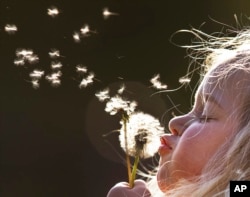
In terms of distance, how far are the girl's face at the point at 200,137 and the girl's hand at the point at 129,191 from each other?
0.03 meters

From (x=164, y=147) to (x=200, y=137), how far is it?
5 centimetres

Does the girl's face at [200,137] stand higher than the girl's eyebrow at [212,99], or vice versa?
the girl's eyebrow at [212,99]

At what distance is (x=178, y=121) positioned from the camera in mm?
718

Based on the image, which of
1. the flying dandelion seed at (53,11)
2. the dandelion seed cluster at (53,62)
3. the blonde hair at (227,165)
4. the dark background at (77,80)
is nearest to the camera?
the blonde hair at (227,165)

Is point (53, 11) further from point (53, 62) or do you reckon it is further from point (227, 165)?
point (227, 165)

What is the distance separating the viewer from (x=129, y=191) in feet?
2.32

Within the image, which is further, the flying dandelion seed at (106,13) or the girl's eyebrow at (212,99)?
the flying dandelion seed at (106,13)

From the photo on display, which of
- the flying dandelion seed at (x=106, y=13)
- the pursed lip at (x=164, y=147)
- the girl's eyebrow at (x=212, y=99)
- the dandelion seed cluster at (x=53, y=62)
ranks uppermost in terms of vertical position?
the flying dandelion seed at (x=106, y=13)

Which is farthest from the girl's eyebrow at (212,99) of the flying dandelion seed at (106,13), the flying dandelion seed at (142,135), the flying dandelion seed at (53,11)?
the flying dandelion seed at (106,13)

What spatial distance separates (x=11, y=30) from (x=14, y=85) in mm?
213

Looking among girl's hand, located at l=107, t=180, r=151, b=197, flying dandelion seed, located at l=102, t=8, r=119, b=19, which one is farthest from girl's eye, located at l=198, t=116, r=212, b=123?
flying dandelion seed, located at l=102, t=8, r=119, b=19

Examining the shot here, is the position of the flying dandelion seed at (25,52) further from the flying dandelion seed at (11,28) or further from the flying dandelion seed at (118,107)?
the flying dandelion seed at (118,107)

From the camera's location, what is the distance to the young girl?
2.14 ft

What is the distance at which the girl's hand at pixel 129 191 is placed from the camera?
70 centimetres
